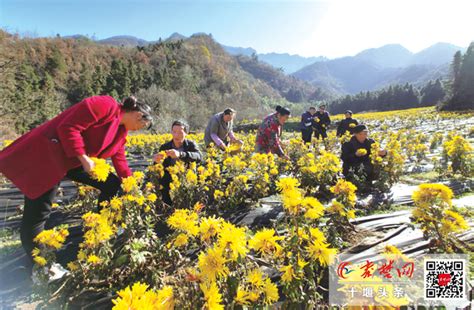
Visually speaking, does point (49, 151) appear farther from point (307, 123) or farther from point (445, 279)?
point (307, 123)

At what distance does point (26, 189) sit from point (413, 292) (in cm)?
251

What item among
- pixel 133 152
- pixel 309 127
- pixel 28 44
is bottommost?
pixel 133 152

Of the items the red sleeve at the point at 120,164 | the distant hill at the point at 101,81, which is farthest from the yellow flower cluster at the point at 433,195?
the distant hill at the point at 101,81

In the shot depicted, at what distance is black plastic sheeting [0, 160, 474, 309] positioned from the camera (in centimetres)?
208

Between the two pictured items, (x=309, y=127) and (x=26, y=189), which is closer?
(x=26, y=189)

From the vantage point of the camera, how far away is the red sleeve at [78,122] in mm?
1850

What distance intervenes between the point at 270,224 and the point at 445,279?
1519 millimetres

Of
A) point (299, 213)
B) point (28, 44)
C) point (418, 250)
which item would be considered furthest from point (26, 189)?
point (28, 44)

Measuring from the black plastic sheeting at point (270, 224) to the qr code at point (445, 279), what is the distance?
1.63 feet

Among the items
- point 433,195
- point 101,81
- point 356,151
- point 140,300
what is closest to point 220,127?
point 356,151

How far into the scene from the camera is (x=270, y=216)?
10.0ft

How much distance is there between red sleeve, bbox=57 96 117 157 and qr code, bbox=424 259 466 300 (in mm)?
2290

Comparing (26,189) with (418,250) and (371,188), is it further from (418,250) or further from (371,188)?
(371,188)

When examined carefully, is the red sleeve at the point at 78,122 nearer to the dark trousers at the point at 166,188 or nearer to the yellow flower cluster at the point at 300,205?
the yellow flower cluster at the point at 300,205
